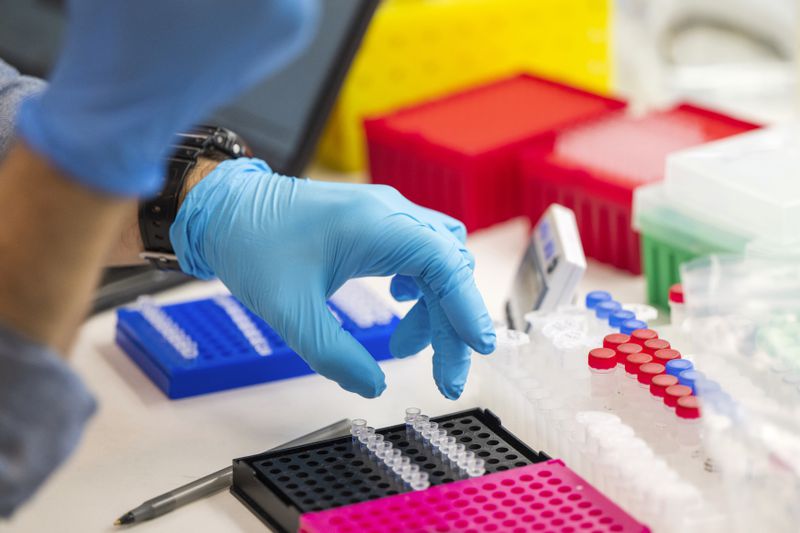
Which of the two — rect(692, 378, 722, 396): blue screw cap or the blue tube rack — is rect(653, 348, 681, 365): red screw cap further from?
the blue tube rack

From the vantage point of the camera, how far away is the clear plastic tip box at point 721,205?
1.28m

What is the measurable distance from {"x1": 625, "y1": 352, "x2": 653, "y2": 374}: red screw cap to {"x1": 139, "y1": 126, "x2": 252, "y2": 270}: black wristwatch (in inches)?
19.4

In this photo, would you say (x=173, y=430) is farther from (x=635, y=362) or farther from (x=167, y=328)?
(x=635, y=362)

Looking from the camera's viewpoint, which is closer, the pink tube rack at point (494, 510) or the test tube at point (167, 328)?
the pink tube rack at point (494, 510)

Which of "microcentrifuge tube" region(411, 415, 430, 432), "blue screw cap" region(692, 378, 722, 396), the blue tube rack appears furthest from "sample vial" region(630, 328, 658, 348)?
the blue tube rack

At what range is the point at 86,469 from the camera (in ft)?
3.68

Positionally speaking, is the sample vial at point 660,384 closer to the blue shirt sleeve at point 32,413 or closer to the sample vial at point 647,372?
the sample vial at point 647,372

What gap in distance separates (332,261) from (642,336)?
12.3 inches

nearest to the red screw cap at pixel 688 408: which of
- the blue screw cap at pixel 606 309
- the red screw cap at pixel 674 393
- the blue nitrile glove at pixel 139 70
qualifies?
the red screw cap at pixel 674 393

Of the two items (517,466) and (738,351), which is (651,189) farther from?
(517,466)

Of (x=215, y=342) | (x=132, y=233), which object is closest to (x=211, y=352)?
(x=215, y=342)

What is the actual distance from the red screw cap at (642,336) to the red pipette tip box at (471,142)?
58cm

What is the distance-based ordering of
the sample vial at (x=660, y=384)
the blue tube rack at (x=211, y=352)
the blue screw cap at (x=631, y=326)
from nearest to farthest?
the sample vial at (x=660, y=384) → the blue screw cap at (x=631, y=326) → the blue tube rack at (x=211, y=352)

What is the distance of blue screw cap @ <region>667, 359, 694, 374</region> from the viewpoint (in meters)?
1.04
